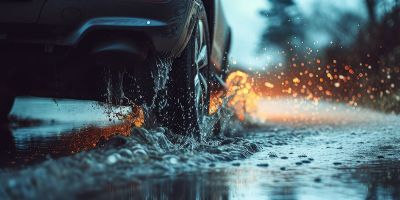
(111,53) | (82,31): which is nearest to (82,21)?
→ (82,31)

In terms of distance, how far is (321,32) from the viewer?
14.4 m

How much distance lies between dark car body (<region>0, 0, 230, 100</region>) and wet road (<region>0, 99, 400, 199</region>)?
0.57 metres

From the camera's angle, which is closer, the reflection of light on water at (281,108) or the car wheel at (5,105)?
the car wheel at (5,105)

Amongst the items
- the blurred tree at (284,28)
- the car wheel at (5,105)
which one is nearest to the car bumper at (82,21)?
the car wheel at (5,105)

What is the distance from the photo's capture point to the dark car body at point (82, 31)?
14.5 feet

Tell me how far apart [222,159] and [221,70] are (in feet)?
12.2

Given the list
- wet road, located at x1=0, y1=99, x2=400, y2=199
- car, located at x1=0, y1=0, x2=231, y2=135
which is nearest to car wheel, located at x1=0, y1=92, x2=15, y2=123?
wet road, located at x1=0, y1=99, x2=400, y2=199

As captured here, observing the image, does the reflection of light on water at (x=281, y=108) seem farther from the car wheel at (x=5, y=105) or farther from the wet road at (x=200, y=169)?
the car wheel at (x=5, y=105)

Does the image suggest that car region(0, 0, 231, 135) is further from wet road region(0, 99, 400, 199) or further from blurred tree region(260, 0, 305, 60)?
blurred tree region(260, 0, 305, 60)

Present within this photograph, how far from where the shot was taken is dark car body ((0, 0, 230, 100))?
441 centimetres

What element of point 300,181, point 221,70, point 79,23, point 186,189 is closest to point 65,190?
point 186,189

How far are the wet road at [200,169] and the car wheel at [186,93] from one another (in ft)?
0.46

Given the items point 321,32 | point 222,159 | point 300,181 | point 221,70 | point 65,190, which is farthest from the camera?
point 321,32

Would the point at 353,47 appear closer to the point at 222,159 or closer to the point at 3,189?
the point at 222,159
